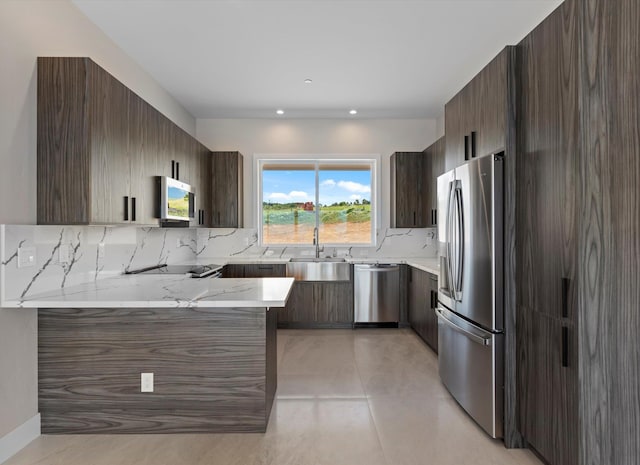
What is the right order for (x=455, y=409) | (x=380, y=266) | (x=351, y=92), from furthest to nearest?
(x=380, y=266) → (x=351, y=92) → (x=455, y=409)

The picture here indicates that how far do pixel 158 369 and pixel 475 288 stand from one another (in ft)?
6.66

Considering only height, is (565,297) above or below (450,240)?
below

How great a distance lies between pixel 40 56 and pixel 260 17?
146 cm

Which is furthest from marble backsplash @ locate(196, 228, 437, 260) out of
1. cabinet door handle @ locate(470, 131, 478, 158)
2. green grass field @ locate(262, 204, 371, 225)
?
cabinet door handle @ locate(470, 131, 478, 158)

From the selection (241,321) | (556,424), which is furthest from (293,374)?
(556,424)

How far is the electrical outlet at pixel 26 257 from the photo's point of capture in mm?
2168

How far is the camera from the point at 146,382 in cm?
232

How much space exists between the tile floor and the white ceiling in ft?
9.31

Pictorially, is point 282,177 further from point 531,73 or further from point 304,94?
point 531,73

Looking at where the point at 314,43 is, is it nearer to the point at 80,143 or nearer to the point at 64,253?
the point at 80,143

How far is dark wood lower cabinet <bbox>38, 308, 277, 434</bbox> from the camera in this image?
231 centimetres

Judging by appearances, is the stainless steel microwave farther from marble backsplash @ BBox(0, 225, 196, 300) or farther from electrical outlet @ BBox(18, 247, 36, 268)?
electrical outlet @ BBox(18, 247, 36, 268)

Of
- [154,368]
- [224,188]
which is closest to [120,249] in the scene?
[154,368]

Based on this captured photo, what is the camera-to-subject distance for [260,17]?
9.41 ft
